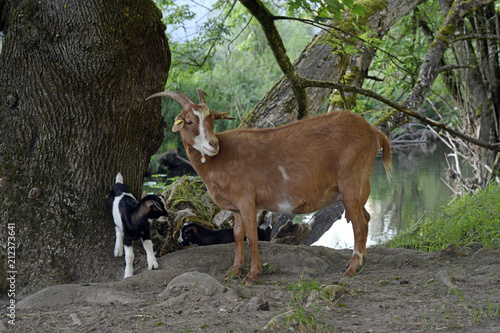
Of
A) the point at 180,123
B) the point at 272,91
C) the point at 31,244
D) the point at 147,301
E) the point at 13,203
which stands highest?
the point at 272,91

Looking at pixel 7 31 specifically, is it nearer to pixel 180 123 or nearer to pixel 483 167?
pixel 180 123

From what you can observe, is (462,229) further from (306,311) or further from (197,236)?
(306,311)

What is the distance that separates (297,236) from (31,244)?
136 inches

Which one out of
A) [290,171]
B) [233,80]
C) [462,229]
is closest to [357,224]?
[290,171]

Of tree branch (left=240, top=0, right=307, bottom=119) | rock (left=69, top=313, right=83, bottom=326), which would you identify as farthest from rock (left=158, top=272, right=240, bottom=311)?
tree branch (left=240, top=0, right=307, bottom=119)

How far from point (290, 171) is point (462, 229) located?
10.1 feet

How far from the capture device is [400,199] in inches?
613

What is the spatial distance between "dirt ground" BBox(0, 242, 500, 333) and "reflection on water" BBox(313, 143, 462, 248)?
3.30 m

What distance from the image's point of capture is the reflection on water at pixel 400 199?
11531 millimetres

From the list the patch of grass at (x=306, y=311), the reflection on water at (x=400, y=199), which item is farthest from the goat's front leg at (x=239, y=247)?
the reflection on water at (x=400, y=199)

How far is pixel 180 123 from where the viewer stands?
4.09 metres

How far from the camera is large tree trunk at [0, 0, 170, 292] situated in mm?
4512

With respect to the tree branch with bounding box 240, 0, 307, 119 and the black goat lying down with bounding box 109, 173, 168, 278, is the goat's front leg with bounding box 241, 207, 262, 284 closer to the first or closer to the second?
the black goat lying down with bounding box 109, 173, 168, 278

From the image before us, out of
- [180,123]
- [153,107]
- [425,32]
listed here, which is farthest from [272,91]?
[425,32]
